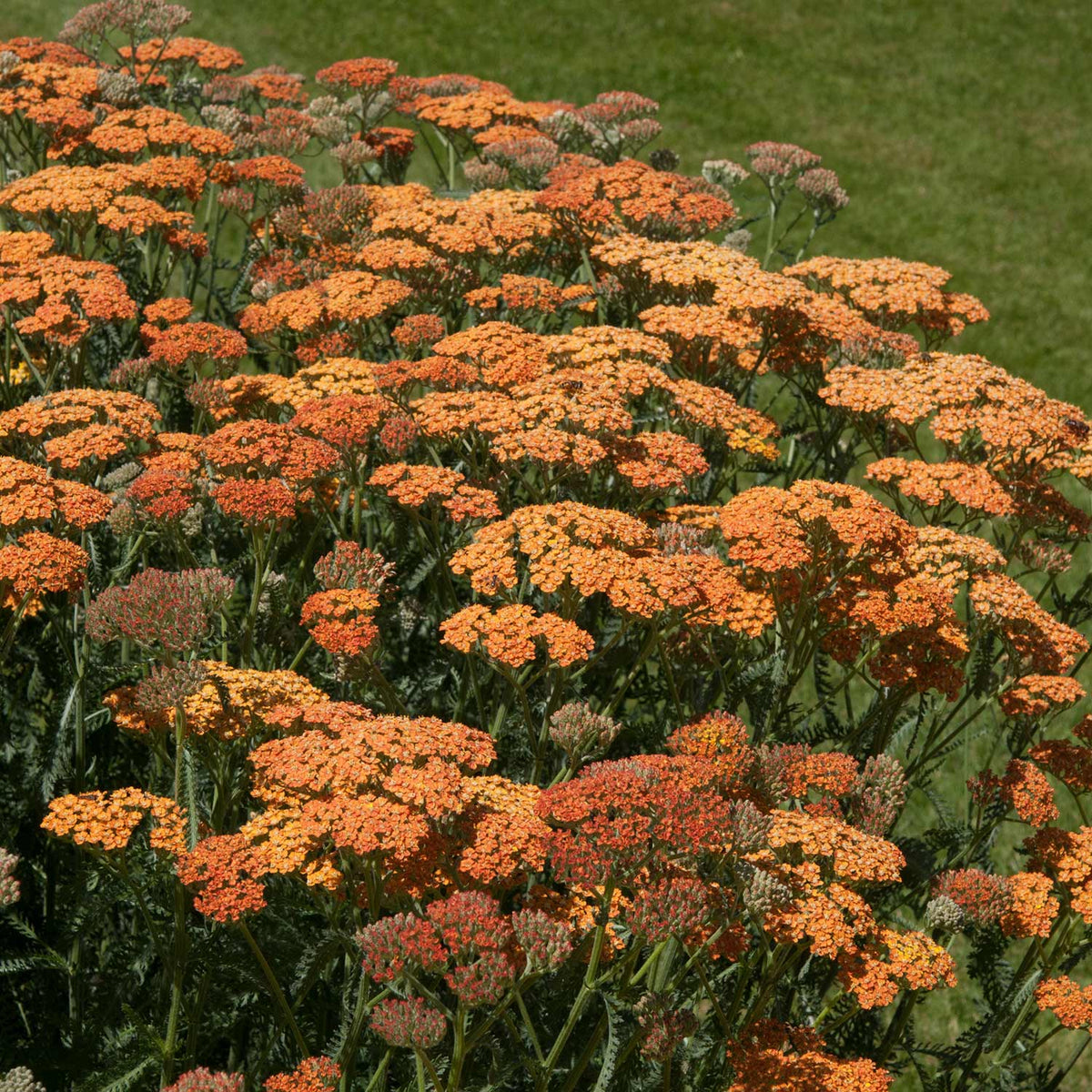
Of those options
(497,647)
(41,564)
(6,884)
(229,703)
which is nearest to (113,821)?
(6,884)

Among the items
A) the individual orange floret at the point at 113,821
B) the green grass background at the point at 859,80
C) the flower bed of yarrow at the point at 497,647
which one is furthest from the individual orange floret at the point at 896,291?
the green grass background at the point at 859,80

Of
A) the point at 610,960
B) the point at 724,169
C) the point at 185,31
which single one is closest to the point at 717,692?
the point at 610,960

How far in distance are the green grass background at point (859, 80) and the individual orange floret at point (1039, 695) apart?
36.6ft

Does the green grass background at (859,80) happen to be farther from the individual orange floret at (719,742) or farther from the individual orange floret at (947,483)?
the individual orange floret at (719,742)

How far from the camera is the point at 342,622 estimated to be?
4.17 metres

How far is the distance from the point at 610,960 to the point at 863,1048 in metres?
1.47

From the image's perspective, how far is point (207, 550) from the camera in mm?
5238

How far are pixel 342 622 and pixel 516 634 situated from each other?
54 cm

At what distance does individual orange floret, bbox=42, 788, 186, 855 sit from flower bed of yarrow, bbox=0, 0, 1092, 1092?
1cm

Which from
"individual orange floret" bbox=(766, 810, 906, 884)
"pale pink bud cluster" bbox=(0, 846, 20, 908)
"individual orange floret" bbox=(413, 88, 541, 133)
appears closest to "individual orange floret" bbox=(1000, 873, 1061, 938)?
"individual orange floret" bbox=(766, 810, 906, 884)

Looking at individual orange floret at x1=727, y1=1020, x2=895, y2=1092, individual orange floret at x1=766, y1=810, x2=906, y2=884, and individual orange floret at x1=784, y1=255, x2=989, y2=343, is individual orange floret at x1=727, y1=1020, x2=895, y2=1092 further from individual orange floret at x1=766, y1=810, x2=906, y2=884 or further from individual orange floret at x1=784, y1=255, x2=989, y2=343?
individual orange floret at x1=784, y1=255, x2=989, y2=343

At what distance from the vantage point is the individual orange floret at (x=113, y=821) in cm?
346

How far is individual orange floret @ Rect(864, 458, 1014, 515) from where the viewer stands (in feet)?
15.8

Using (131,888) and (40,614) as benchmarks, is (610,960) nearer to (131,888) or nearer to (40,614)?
(131,888)
